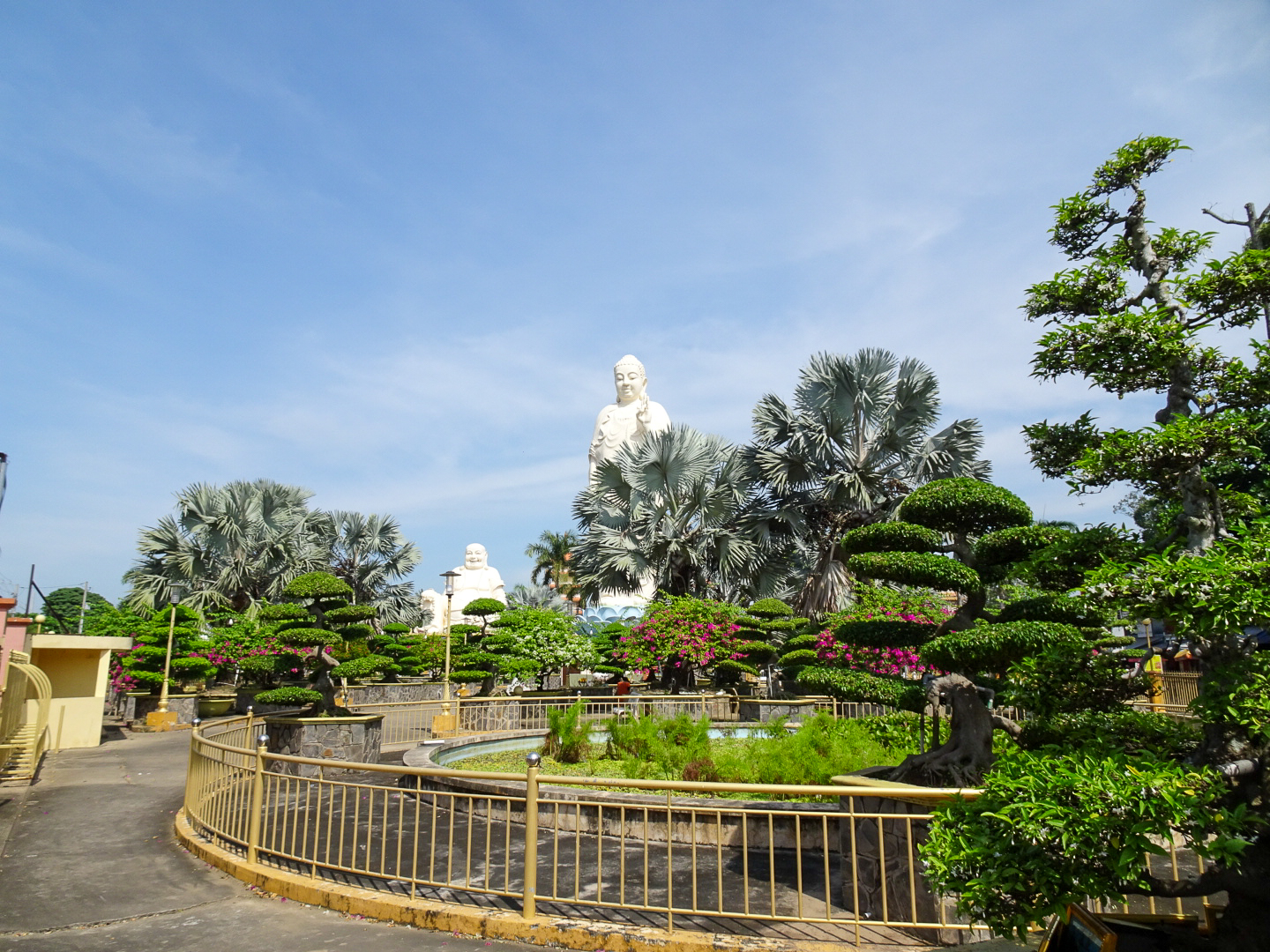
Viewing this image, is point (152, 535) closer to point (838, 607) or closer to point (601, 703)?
point (601, 703)

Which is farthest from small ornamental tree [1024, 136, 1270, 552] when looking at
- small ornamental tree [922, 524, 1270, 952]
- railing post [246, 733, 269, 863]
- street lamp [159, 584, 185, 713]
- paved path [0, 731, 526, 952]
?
street lamp [159, 584, 185, 713]

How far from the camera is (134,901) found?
230 inches

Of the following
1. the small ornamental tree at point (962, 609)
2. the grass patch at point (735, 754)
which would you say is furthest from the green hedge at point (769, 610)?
the small ornamental tree at point (962, 609)

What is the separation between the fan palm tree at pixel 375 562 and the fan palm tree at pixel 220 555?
234 centimetres

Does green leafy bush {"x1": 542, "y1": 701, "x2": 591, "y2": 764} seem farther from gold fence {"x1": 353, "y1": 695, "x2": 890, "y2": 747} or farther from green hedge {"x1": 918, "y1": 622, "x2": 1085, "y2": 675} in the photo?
green hedge {"x1": 918, "y1": 622, "x2": 1085, "y2": 675}

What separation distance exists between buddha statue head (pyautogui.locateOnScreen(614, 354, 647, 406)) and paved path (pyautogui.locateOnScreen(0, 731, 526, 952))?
27.9m

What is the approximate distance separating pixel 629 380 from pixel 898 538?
98.6 feet

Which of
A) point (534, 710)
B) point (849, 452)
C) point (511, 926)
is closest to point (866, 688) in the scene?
point (511, 926)

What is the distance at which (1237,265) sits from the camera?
410 centimetres

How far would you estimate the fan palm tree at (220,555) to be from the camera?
27.2m

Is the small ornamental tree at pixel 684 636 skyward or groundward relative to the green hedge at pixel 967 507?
groundward

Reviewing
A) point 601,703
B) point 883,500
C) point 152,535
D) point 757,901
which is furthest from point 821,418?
point 152,535

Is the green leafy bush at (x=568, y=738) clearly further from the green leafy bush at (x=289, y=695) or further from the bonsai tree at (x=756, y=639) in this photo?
the bonsai tree at (x=756, y=639)

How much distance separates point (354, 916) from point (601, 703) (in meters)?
13.3
